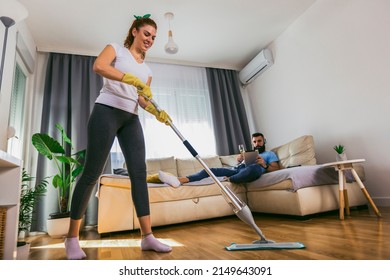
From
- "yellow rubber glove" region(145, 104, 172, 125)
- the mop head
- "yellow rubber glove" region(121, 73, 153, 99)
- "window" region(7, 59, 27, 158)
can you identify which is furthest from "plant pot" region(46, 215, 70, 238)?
the mop head

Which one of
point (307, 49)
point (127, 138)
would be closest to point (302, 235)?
point (127, 138)

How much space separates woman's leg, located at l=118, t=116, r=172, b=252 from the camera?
1.19 m

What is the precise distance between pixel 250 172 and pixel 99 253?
4.82 feet

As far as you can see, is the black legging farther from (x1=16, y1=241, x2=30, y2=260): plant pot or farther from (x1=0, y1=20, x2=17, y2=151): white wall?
(x1=0, y1=20, x2=17, y2=151): white wall

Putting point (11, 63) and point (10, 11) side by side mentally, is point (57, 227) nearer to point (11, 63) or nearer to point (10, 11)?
point (11, 63)

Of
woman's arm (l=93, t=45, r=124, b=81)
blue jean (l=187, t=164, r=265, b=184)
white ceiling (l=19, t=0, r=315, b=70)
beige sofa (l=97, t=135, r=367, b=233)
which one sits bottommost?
beige sofa (l=97, t=135, r=367, b=233)

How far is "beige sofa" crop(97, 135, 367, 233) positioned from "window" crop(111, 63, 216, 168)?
121cm

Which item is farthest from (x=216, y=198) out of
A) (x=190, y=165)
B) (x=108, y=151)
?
(x=108, y=151)

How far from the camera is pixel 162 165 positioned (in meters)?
2.93

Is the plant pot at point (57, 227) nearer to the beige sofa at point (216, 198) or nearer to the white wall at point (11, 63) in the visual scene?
the beige sofa at point (216, 198)

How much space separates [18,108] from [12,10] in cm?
135

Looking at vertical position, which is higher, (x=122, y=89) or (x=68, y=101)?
(x=68, y=101)

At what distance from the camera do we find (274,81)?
11.5 feet
